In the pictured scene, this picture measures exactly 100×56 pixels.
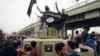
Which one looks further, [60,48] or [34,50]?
[34,50]

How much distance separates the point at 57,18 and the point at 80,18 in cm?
2878

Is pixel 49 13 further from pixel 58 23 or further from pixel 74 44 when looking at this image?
pixel 74 44

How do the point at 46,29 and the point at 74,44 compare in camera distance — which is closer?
the point at 74,44

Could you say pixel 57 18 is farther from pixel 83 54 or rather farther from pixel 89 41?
pixel 83 54

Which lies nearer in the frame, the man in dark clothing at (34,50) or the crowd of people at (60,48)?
the crowd of people at (60,48)

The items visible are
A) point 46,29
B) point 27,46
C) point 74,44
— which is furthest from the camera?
point 46,29

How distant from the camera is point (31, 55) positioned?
11.3m

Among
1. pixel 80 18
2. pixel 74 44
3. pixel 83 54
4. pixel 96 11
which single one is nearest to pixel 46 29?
pixel 83 54

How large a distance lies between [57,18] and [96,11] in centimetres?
2269

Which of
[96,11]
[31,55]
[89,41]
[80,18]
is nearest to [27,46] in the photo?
[31,55]

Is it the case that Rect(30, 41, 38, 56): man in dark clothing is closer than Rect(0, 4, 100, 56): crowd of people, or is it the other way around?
Rect(0, 4, 100, 56): crowd of people

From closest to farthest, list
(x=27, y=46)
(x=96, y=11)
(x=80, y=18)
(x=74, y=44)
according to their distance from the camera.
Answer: (x=74, y=44)
(x=27, y=46)
(x=96, y=11)
(x=80, y=18)

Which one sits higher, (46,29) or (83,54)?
(46,29)

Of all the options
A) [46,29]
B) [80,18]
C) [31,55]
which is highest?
[80,18]
